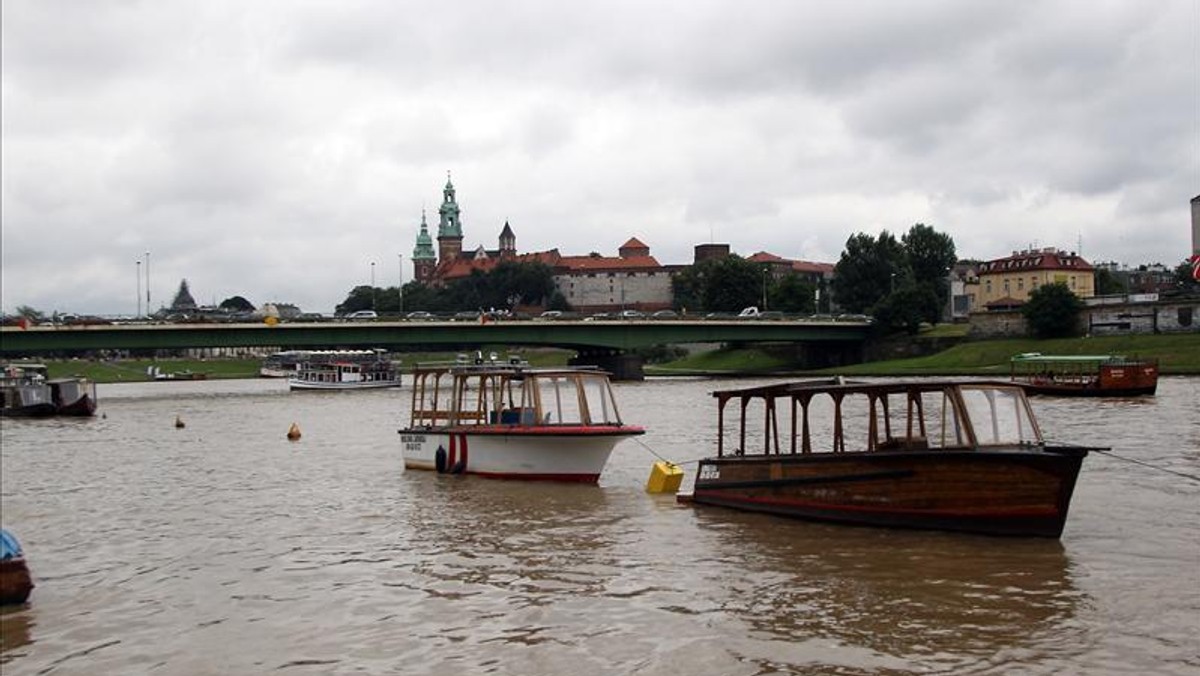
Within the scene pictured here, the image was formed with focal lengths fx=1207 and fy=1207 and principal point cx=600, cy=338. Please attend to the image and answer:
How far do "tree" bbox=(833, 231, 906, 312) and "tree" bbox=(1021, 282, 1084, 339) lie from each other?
48239mm

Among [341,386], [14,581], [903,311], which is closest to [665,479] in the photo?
[14,581]

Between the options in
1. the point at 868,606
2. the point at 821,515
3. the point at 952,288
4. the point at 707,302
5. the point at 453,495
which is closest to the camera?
the point at 868,606

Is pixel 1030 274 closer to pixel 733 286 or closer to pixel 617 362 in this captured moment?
pixel 733 286

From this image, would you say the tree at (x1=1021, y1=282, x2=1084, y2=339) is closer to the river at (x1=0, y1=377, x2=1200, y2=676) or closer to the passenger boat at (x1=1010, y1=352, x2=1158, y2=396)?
the passenger boat at (x1=1010, y1=352, x2=1158, y2=396)

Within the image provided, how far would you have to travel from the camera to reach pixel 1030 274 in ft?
455

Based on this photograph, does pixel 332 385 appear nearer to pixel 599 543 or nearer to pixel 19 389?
pixel 19 389

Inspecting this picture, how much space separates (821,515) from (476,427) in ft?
41.7

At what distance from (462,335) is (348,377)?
20441mm

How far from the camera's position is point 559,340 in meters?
99.8

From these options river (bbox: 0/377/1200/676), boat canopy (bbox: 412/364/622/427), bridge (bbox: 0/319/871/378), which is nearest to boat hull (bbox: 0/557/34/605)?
river (bbox: 0/377/1200/676)

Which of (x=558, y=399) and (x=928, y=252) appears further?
(x=928, y=252)

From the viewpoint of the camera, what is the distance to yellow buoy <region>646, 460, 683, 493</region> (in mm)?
29125

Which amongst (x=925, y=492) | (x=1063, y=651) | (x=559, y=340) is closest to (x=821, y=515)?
(x=925, y=492)

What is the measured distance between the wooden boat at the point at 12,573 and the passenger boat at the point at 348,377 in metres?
92.8
